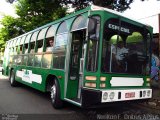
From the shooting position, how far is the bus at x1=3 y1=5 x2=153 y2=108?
6.02m

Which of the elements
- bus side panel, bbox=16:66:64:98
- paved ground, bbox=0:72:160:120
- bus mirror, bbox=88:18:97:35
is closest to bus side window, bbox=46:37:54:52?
bus side panel, bbox=16:66:64:98

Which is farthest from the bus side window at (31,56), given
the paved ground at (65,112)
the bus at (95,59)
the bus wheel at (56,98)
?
the bus wheel at (56,98)

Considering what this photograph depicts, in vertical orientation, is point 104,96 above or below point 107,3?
below

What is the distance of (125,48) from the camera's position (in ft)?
21.8

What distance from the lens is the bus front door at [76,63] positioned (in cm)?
727

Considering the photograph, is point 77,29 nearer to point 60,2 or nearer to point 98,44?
point 98,44

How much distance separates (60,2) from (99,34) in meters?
10.6

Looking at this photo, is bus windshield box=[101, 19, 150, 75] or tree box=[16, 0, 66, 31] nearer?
bus windshield box=[101, 19, 150, 75]

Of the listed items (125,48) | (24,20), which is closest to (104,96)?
(125,48)

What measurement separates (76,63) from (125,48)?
5.20 ft

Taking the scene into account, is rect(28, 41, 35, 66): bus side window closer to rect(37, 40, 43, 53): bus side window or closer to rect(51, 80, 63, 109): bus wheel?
rect(37, 40, 43, 53): bus side window

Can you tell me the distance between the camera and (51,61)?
27.4 ft

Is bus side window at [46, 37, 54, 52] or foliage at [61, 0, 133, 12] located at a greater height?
foliage at [61, 0, 133, 12]

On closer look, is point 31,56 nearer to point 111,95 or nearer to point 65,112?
point 65,112
